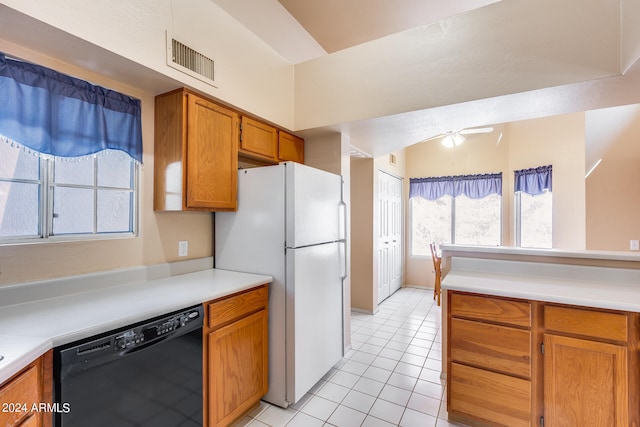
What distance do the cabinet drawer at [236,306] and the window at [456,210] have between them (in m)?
4.16

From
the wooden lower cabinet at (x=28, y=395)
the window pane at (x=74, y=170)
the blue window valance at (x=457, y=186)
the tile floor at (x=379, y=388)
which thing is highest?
the blue window valance at (x=457, y=186)

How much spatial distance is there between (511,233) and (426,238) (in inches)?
53.6

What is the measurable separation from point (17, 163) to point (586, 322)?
314 centimetres

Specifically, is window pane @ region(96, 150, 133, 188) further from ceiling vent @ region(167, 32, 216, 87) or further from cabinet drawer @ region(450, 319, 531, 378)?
cabinet drawer @ region(450, 319, 531, 378)

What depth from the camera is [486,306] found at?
70.2 inches

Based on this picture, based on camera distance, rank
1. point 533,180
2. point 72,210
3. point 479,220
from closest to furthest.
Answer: point 72,210 → point 533,180 → point 479,220

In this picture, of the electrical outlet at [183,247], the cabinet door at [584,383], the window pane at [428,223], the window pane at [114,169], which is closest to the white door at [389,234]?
the window pane at [428,223]

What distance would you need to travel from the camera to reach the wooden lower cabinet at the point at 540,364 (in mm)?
1478

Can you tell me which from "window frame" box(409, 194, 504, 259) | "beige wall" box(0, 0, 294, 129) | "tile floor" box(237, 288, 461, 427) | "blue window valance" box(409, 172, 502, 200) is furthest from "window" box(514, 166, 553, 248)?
"beige wall" box(0, 0, 294, 129)

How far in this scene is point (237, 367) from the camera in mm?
1804

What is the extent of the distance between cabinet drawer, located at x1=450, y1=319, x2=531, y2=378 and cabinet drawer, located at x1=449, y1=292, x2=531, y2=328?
0.05 m

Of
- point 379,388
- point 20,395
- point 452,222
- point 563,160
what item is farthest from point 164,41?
point 452,222

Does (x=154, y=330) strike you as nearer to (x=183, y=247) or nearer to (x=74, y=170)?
(x=183, y=247)

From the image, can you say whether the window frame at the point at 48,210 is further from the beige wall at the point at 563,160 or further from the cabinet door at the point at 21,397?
the beige wall at the point at 563,160
